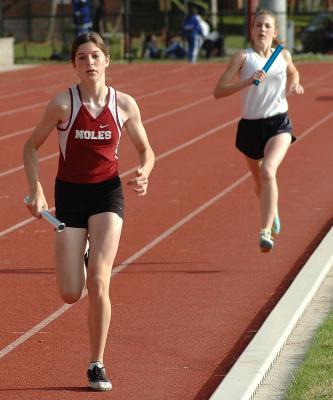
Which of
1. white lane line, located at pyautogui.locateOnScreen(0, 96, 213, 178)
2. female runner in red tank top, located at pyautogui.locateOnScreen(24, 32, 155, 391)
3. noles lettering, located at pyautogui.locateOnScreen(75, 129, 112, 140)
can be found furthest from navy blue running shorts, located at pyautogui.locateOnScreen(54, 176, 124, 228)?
white lane line, located at pyautogui.locateOnScreen(0, 96, 213, 178)

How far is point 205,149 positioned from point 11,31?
3259cm

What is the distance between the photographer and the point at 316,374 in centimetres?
664

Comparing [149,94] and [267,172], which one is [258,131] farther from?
[149,94]

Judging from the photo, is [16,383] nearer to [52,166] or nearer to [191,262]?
[191,262]

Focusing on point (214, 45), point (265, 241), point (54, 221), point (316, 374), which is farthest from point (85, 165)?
point (214, 45)

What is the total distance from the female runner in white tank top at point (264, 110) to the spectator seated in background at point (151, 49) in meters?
32.4

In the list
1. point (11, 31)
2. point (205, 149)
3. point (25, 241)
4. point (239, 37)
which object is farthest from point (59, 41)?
point (25, 241)

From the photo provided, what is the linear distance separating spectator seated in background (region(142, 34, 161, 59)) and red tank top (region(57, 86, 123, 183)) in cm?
3609

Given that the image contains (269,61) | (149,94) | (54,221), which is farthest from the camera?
(149,94)

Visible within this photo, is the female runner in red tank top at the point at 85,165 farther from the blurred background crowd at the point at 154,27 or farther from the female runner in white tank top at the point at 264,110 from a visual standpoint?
the blurred background crowd at the point at 154,27

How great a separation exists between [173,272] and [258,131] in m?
1.37

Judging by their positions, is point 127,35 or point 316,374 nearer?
point 316,374

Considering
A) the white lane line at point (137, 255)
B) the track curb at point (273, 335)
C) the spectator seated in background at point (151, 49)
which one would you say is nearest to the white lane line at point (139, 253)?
the white lane line at point (137, 255)

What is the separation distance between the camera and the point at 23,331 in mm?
8211
